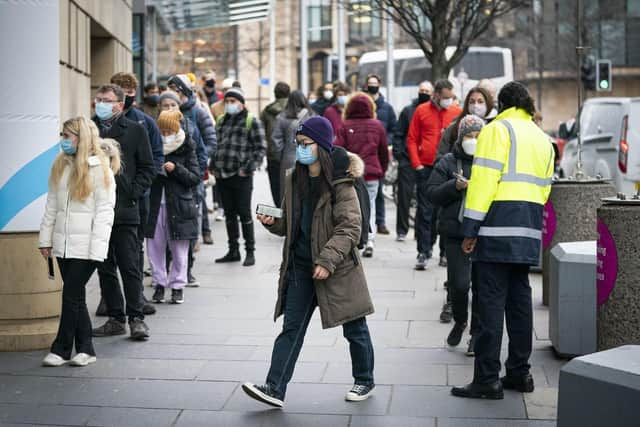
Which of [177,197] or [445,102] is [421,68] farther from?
[177,197]

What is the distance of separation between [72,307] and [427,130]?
6.12m

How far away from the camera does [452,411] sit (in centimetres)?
642

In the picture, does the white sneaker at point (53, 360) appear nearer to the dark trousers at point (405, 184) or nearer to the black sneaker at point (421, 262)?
the black sneaker at point (421, 262)

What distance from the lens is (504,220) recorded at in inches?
258

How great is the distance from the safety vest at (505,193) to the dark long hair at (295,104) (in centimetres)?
746

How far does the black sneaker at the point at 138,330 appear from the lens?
8.52 metres

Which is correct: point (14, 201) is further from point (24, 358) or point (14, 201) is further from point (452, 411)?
point (452, 411)

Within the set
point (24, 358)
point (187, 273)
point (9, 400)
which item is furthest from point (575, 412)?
point (187, 273)

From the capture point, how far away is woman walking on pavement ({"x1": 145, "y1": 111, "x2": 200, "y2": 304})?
1020 centimetres

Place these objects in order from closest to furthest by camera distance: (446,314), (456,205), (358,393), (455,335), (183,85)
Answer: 1. (358,393)
2. (456,205)
3. (455,335)
4. (446,314)
5. (183,85)

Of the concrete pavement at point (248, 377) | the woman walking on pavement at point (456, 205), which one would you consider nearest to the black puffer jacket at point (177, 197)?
the concrete pavement at point (248, 377)

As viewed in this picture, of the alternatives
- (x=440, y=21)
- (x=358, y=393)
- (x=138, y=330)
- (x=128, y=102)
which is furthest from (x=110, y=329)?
(x=440, y=21)

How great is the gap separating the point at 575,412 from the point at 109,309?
4874mm

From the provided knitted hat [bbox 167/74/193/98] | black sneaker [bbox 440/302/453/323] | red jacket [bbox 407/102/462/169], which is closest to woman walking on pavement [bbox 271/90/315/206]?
red jacket [bbox 407/102/462/169]
